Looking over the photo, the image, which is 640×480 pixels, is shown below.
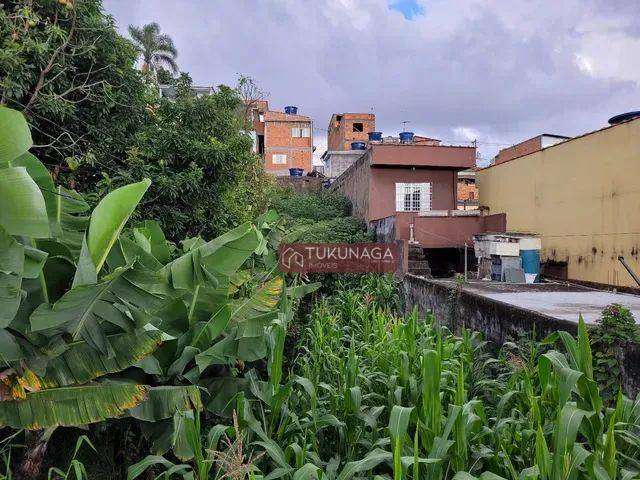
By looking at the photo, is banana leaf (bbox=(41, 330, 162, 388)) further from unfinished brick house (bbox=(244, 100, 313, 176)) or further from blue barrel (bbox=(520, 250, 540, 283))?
unfinished brick house (bbox=(244, 100, 313, 176))

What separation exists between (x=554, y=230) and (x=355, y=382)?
27.9 ft

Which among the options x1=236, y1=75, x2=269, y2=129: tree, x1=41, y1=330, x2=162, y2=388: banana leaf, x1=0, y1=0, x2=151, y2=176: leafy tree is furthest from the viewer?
x1=236, y1=75, x2=269, y2=129: tree

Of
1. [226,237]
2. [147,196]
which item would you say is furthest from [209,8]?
[226,237]

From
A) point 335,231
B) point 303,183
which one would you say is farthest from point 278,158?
point 335,231

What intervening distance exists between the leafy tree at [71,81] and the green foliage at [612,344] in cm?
516

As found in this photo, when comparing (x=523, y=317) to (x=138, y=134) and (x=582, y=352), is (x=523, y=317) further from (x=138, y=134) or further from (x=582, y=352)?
(x=138, y=134)

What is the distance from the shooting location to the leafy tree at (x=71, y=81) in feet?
15.5

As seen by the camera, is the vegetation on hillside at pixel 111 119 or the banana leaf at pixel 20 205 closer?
the banana leaf at pixel 20 205

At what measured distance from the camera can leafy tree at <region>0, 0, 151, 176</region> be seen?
472 centimetres

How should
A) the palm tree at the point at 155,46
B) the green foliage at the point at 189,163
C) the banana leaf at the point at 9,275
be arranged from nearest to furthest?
the banana leaf at the point at 9,275 → the green foliage at the point at 189,163 → the palm tree at the point at 155,46

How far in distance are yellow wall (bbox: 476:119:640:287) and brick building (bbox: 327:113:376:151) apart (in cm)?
1942

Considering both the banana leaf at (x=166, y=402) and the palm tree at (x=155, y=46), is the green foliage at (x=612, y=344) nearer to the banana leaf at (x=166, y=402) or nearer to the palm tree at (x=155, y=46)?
the banana leaf at (x=166, y=402)

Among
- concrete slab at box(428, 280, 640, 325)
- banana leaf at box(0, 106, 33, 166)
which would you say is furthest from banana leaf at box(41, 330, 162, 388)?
concrete slab at box(428, 280, 640, 325)

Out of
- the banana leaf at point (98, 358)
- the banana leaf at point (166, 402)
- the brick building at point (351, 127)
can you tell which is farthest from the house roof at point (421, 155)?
the brick building at point (351, 127)
